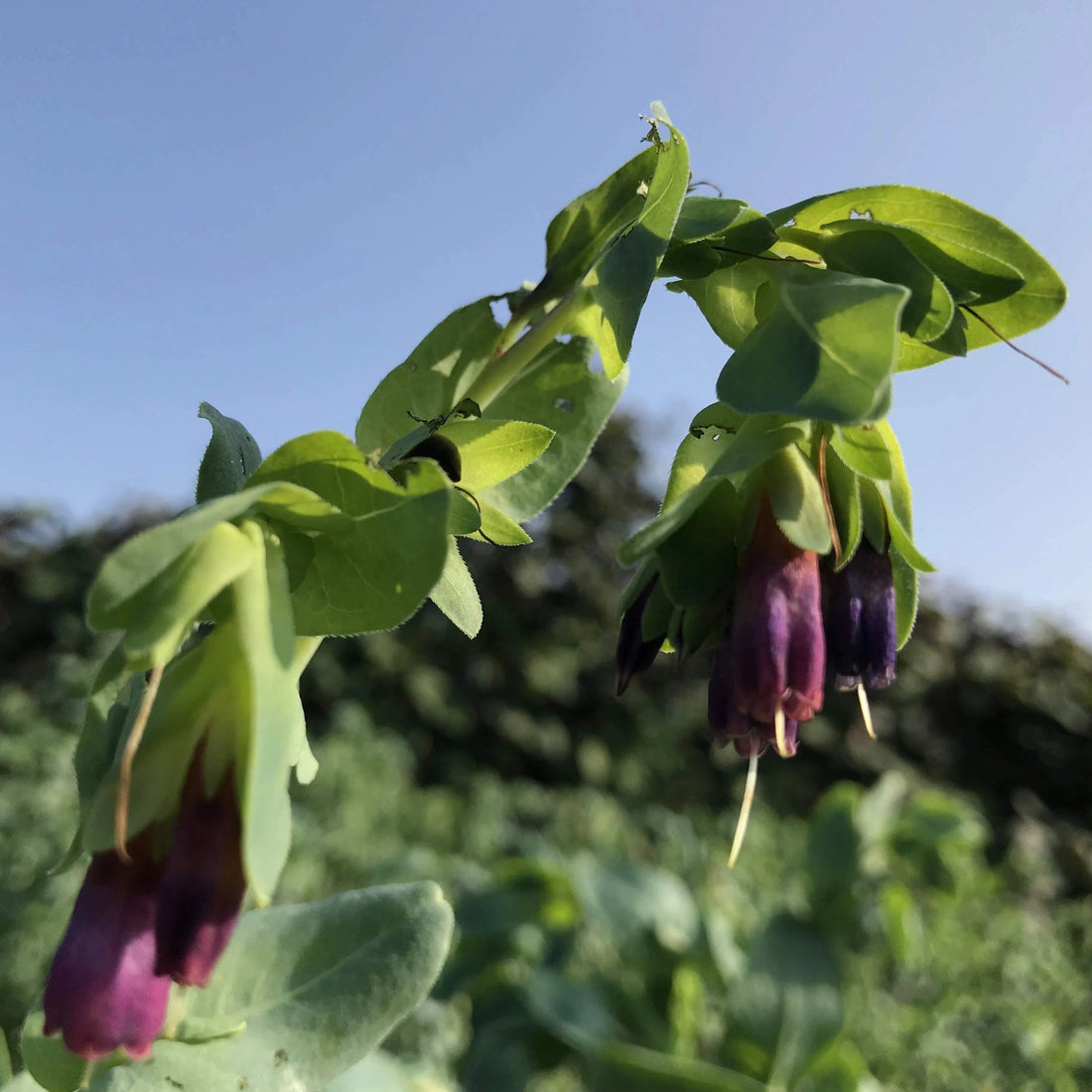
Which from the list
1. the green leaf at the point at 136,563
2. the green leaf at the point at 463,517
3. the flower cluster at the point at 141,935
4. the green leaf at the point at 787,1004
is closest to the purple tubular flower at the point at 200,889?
the flower cluster at the point at 141,935

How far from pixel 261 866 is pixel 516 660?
20.7 ft

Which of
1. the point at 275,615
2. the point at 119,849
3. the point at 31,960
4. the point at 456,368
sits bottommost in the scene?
the point at 31,960

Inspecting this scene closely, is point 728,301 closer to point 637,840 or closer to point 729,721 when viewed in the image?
point 729,721

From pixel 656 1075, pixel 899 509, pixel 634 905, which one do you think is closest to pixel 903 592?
pixel 899 509

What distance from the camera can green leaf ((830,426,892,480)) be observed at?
70cm

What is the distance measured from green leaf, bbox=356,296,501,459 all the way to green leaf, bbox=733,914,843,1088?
197cm

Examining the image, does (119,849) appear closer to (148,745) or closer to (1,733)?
(148,745)

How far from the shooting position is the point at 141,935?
478mm

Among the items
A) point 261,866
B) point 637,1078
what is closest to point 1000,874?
point 637,1078

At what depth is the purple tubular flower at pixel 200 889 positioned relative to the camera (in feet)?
1.52

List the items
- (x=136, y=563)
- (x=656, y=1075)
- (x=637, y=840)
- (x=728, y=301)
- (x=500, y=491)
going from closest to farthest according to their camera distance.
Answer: (x=136, y=563) < (x=728, y=301) < (x=500, y=491) < (x=656, y=1075) < (x=637, y=840)

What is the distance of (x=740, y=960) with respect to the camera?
9.05 ft

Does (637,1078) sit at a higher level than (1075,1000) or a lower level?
higher

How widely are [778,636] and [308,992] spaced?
1.70ft
